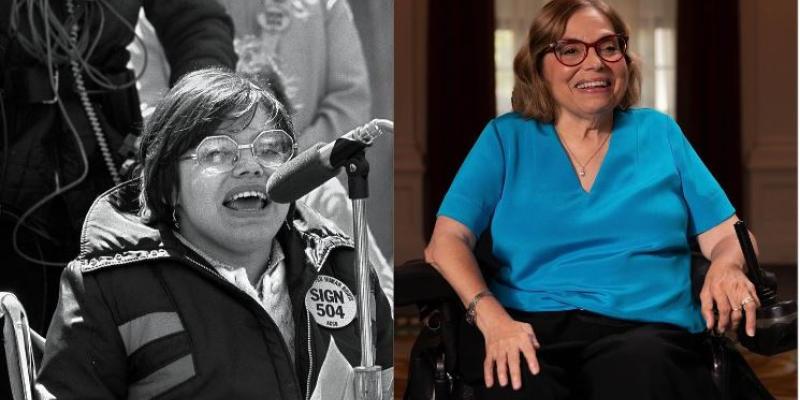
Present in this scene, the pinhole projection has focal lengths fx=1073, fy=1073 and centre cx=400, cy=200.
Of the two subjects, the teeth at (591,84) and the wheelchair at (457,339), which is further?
the teeth at (591,84)

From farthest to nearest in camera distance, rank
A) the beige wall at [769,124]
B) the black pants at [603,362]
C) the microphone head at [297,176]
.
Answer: the beige wall at [769,124]
the microphone head at [297,176]
the black pants at [603,362]

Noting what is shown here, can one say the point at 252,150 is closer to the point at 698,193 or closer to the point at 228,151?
the point at 228,151

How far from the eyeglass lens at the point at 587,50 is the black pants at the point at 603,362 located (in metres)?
0.51

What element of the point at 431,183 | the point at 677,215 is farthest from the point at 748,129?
the point at 677,215

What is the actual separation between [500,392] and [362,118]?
1.92 feet

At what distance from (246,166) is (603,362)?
2.50 feet

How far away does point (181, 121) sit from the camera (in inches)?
79.6

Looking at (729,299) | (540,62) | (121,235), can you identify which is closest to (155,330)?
(121,235)

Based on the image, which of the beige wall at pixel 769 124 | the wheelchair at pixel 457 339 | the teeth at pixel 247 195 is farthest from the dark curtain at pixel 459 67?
the teeth at pixel 247 195

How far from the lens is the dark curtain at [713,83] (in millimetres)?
7520

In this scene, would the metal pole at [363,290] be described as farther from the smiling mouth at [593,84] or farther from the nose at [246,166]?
the smiling mouth at [593,84]

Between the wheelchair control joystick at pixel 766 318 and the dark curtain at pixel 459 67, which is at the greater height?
the dark curtain at pixel 459 67

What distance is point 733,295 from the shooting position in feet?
6.52

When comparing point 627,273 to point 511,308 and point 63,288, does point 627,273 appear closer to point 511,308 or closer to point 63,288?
point 511,308
